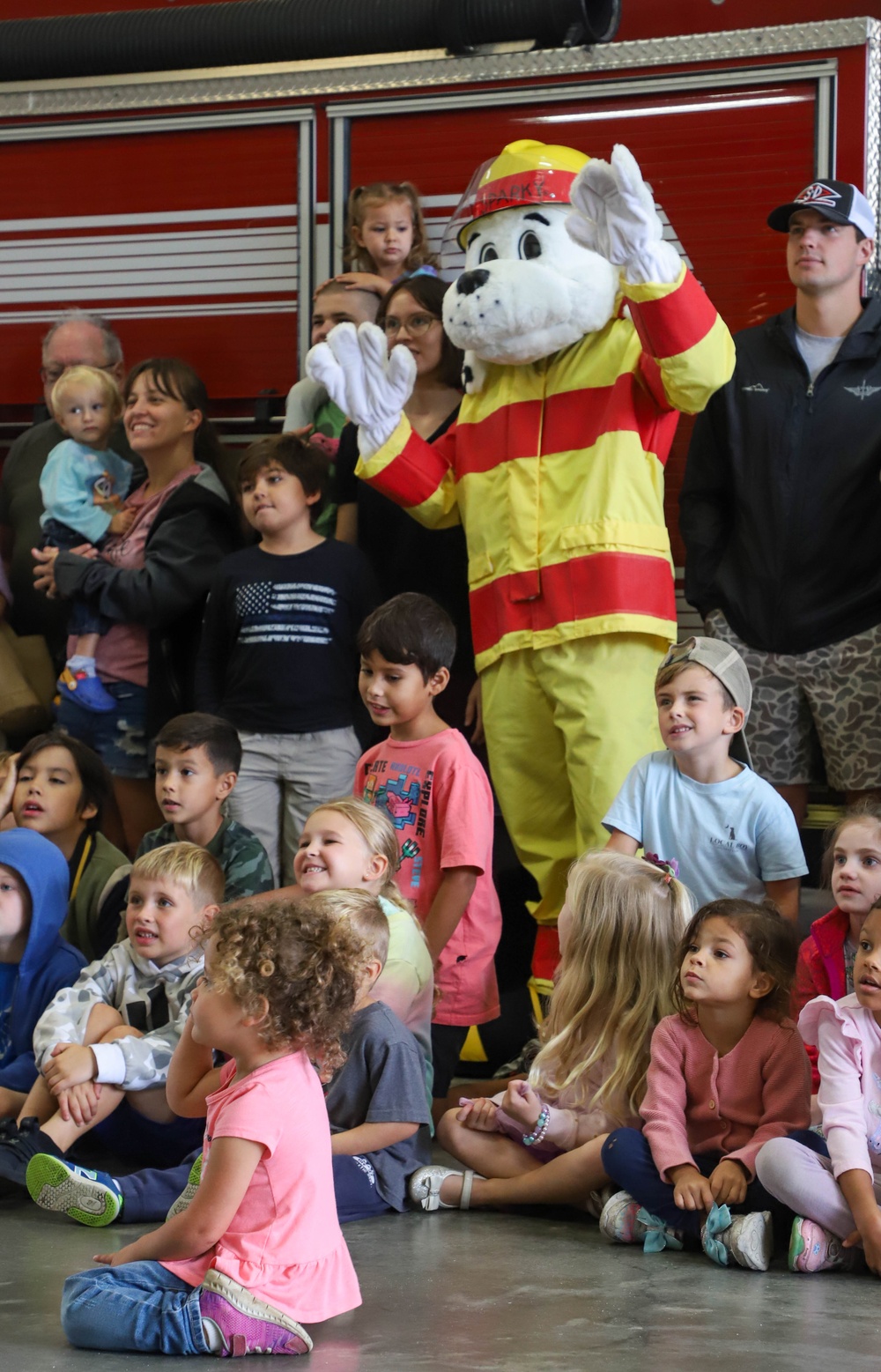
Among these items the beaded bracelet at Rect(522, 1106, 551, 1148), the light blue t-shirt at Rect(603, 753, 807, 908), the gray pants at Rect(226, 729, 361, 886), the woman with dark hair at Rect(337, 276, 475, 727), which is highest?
the woman with dark hair at Rect(337, 276, 475, 727)

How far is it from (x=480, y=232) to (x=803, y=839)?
1976 millimetres

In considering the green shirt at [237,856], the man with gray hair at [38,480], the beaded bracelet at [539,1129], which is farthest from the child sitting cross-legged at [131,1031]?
the man with gray hair at [38,480]

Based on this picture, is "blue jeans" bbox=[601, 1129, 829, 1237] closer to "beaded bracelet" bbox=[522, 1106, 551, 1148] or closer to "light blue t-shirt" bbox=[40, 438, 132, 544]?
"beaded bracelet" bbox=[522, 1106, 551, 1148]

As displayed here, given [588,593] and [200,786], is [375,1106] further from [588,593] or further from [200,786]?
[588,593]

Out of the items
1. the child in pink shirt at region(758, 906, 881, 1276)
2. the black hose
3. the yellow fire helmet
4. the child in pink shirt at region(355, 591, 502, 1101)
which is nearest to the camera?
the child in pink shirt at region(758, 906, 881, 1276)

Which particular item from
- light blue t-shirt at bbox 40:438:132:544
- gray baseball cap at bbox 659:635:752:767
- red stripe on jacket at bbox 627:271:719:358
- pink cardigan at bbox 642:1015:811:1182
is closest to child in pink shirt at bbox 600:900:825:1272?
pink cardigan at bbox 642:1015:811:1182

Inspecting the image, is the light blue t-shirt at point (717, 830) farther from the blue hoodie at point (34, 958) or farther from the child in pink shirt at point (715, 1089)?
the blue hoodie at point (34, 958)

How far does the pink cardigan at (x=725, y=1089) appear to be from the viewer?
3.33 m

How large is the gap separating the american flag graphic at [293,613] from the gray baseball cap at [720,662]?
1208mm

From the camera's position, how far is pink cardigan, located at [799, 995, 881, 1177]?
313 cm

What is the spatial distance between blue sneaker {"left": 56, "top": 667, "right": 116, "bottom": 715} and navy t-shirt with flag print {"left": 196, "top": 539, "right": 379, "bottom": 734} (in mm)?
524

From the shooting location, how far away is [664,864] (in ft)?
12.3

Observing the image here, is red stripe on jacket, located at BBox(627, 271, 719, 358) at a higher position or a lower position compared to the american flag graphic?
higher

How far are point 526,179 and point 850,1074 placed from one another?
2.62m
